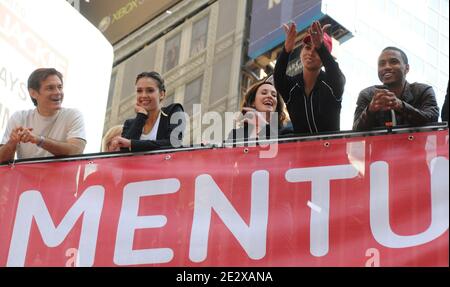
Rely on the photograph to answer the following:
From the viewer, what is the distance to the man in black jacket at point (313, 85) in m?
7.52

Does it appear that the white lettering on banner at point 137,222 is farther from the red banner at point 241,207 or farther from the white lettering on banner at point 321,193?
the white lettering on banner at point 321,193

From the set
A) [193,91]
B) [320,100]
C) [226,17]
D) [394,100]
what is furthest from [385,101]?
[226,17]

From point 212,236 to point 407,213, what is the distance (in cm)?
150

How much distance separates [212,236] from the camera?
24.4ft

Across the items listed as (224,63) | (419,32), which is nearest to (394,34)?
(419,32)

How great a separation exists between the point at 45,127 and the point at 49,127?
0.04 meters

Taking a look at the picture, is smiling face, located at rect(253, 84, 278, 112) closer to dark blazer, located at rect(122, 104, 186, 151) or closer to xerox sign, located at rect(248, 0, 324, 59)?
dark blazer, located at rect(122, 104, 186, 151)

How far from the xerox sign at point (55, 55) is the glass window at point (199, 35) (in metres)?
43.4

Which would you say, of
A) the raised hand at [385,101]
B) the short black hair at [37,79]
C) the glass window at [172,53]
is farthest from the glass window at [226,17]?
the raised hand at [385,101]

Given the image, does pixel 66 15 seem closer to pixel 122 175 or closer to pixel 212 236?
pixel 122 175

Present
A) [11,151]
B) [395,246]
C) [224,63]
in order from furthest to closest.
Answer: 1. [224,63]
2. [11,151]
3. [395,246]

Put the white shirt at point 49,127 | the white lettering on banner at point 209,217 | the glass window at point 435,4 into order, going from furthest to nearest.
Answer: the glass window at point 435,4 < the white shirt at point 49,127 < the white lettering on banner at point 209,217

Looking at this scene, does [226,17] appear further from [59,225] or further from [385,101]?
[385,101]
